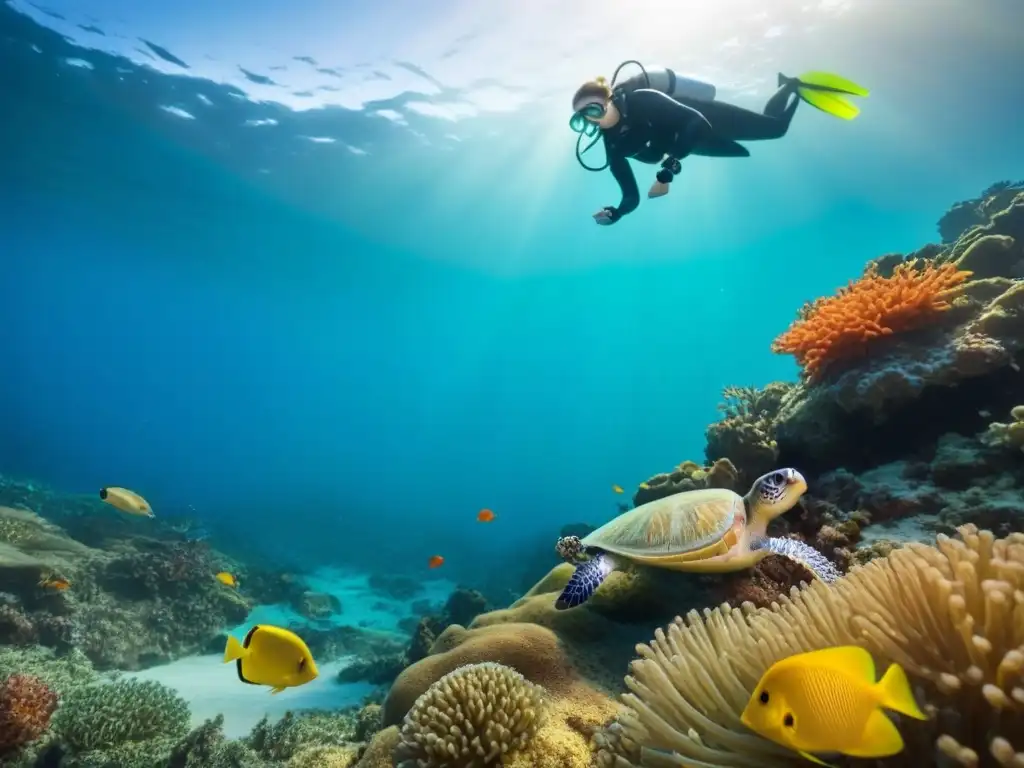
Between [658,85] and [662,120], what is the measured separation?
1.51 m

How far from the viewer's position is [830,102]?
7.96m

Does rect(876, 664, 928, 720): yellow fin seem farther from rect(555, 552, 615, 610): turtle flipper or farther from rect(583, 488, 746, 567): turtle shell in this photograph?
rect(555, 552, 615, 610): turtle flipper

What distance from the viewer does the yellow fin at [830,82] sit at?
302 inches

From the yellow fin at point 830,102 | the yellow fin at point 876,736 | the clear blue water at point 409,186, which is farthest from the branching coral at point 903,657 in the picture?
the clear blue water at point 409,186

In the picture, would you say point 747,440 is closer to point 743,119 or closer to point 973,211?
point 743,119

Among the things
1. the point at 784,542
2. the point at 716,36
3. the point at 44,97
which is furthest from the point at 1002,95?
the point at 44,97

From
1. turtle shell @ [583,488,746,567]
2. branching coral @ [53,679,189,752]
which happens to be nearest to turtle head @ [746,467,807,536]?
turtle shell @ [583,488,746,567]

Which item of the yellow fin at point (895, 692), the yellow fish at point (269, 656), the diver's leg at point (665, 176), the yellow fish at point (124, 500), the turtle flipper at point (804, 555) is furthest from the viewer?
the diver's leg at point (665, 176)

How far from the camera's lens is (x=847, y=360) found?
5.18 meters

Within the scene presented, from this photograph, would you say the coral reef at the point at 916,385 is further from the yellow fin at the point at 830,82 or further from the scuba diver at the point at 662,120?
the yellow fin at the point at 830,82

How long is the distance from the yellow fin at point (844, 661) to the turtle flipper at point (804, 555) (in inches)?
91.8

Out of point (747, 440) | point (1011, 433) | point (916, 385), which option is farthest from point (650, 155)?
point (1011, 433)

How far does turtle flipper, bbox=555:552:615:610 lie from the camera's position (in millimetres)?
3514

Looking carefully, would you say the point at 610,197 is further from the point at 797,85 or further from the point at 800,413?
the point at 800,413
